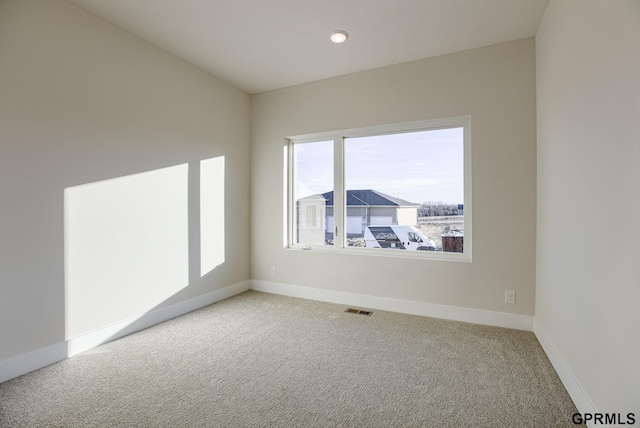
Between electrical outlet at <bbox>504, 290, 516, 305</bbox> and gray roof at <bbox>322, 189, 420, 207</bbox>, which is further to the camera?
gray roof at <bbox>322, 189, 420, 207</bbox>

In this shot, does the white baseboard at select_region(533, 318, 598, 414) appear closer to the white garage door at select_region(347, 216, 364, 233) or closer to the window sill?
the window sill

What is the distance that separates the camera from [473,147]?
2945 millimetres

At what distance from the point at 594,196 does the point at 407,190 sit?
1921mm

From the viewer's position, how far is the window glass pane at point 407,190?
318 cm

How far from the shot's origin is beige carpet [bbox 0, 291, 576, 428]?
1.63 metres

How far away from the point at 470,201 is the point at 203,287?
10.2 feet

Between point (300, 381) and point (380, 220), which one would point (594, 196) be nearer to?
point (300, 381)

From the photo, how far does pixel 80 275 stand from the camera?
7.70ft

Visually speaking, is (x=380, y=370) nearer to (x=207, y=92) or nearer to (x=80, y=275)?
(x=80, y=275)

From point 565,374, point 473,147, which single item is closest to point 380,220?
point 473,147

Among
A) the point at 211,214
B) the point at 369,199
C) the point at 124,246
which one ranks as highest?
the point at 369,199

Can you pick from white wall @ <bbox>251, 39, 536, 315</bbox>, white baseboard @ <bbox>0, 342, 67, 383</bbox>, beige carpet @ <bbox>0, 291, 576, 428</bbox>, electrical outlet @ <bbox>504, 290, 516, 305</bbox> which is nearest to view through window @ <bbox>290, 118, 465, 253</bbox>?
white wall @ <bbox>251, 39, 536, 315</bbox>

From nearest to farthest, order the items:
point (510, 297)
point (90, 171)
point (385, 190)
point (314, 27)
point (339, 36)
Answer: point (90, 171)
point (314, 27)
point (339, 36)
point (510, 297)
point (385, 190)

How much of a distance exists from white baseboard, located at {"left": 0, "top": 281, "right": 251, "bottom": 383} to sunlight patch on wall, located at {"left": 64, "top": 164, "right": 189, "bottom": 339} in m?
0.06
